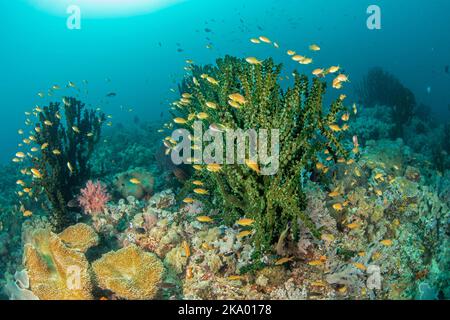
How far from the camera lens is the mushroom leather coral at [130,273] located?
475 centimetres

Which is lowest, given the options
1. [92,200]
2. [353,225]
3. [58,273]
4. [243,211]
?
[58,273]

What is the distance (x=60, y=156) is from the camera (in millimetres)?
8438

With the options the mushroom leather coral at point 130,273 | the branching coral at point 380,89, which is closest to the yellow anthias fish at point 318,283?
the mushroom leather coral at point 130,273

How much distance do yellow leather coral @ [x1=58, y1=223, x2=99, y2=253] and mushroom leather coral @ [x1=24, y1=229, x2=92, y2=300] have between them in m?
0.62

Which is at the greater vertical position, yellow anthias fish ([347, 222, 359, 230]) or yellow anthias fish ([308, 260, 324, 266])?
yellow anthias fish ([347, 222, 359, 230])

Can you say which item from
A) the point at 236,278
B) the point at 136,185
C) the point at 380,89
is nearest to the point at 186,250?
the point at 236,278

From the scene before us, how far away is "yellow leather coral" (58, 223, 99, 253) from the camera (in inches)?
235

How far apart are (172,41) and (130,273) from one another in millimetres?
135028

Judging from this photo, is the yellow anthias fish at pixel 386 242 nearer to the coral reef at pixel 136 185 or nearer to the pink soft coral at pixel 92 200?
the coral reef at pixel 136 185

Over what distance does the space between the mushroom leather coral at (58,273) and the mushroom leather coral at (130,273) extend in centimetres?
24

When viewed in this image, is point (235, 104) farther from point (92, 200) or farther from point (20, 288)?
point (92, 200)

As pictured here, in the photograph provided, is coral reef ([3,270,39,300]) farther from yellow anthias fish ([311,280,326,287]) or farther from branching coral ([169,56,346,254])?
yellow anthias fish ([311,280,326,287])

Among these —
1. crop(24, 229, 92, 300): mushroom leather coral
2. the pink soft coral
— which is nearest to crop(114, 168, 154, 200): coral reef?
the pink soft coral

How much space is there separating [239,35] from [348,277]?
132 m
